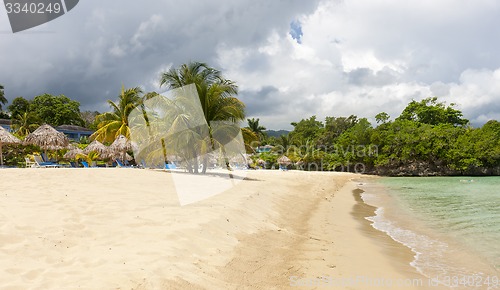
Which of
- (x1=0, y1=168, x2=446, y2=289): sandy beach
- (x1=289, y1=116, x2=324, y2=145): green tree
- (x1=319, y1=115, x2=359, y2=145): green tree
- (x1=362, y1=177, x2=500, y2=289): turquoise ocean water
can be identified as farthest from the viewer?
(x1=289, y1=116, x2=324, y2=145): green tree

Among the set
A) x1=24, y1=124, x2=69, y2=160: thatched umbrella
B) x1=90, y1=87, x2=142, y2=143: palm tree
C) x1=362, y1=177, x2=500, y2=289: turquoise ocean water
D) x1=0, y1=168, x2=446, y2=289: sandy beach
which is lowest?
x1=362, y1=177, x2=500, y2=289: turquoise ocean water

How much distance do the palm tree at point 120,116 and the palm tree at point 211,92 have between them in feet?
35.8

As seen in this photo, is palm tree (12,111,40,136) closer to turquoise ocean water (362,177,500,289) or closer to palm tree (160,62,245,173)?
palm tree (160,62,245,173)

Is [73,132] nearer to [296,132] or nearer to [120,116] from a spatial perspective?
[120,116]

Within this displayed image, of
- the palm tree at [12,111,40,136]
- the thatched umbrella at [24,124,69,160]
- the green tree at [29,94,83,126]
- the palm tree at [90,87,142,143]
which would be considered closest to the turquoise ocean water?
the thatched umbrella at [24,124,69,160]

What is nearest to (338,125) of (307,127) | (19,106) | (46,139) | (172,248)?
(307,127)

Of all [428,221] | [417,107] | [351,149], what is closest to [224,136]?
[428,221]

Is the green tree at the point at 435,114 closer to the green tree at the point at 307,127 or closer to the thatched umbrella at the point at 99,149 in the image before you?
the green tree at the point at 307,127

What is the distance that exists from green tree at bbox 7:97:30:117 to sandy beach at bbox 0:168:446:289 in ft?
183

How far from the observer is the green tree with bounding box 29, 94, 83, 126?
53812 millimetres

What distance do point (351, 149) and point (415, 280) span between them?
4015 cm

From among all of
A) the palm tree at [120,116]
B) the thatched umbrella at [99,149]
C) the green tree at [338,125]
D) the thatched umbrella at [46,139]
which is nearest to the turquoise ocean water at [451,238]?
the thatched umbrella at [99,149]

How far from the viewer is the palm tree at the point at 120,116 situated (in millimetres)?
26766

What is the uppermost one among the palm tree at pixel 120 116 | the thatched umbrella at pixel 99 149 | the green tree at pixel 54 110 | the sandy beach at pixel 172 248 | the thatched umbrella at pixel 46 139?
the green tree at pixel 54 110
